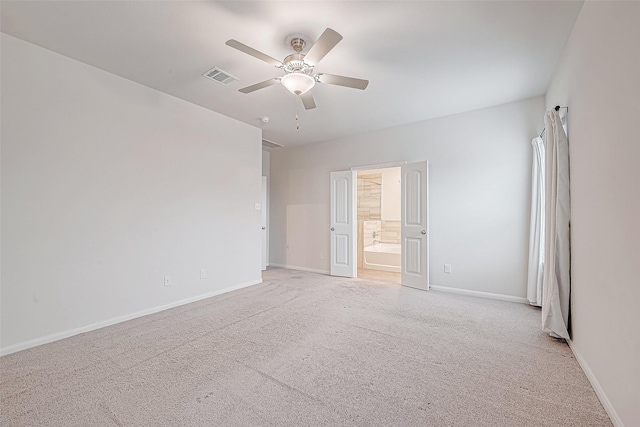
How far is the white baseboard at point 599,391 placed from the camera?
1524 millimetres

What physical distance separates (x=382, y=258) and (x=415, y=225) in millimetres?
1838

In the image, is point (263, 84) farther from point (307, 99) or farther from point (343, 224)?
point (343, 224)

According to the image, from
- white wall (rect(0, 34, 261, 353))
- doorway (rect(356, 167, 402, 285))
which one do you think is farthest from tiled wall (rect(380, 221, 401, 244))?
white wall (rect(0, 34, 261, 353))

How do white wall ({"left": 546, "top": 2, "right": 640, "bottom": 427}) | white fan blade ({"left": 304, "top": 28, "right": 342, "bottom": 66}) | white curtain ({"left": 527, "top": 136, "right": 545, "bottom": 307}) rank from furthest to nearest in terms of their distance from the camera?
1. white curtain ({"left": 527, "top": 136, "right": 545, "bottom": 307})
2. white fan blade ({"left": 304, "top": 28, "right": 342, "bottom": 66})
3. white wall ({"left": 546, "top": 2, "right": 640, "bottom": 427})

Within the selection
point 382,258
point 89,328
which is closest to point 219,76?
point 89,328

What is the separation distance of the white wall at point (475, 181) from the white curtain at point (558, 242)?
1.34 metres

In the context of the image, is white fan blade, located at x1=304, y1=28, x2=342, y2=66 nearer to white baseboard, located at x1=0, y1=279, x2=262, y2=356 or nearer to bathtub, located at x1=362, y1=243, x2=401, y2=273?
white baseboard, located at x1=0, y1=279, x2=262, y2=356

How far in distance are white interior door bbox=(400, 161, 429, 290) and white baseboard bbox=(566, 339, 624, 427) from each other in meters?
2.17

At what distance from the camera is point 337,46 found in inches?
97.4

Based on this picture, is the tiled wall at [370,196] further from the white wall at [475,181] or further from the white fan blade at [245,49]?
the white fan blade at [245,49]

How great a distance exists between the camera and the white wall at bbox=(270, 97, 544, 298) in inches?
148

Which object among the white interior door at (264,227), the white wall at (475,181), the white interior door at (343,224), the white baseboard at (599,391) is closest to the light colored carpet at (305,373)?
the white baseboard at (599,391)

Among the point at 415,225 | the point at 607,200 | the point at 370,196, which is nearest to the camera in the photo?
the point at 607,200

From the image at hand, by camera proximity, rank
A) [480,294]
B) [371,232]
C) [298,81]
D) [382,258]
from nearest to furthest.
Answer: [298,81] < [480,294] < [382,258] < [371,232]
